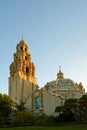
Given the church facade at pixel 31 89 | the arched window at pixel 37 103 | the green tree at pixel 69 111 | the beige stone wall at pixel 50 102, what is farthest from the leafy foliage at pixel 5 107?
the arched window at pixel 37 103

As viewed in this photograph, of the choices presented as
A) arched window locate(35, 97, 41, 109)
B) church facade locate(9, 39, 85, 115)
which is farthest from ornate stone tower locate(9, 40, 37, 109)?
arched window locate(35, 97, 41, 109)

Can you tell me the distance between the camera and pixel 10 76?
62.2 metres

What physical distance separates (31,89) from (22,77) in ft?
15.4

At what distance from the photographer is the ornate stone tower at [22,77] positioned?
60.8 metres

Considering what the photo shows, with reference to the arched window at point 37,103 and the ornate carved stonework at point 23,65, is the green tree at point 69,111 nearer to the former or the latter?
the arched window at point 37,103

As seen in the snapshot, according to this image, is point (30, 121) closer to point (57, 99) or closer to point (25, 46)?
point (57, 99)

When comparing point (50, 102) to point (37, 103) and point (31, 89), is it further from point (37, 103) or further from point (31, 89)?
point (31, 89)

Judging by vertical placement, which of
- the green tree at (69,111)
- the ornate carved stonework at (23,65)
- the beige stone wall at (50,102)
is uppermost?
the ornate carved stonework at (23,65)

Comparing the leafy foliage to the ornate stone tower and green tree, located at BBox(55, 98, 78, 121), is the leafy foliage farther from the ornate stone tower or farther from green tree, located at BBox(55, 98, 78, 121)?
the ornate stone tower

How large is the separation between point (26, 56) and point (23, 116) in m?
26.3

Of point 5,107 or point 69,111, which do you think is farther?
point 5,107

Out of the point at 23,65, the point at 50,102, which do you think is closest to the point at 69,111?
the point at 50,102

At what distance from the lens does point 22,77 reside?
61.8 metres

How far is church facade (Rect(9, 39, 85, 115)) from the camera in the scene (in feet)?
191
